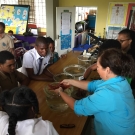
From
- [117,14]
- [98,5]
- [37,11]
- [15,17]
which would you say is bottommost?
[15,17]

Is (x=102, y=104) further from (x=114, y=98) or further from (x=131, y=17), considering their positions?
(x=131, y=17)

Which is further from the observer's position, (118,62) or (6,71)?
(6,71)

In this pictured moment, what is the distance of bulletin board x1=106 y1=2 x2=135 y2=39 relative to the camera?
16.3 feet

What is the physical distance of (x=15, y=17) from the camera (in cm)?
605

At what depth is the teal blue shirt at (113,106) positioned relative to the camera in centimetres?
96

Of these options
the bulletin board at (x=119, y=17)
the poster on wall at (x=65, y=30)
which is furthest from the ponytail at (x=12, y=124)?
the bulletin board at (x=119, y=17)

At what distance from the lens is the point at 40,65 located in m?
2.10

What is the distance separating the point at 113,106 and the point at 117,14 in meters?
4.83

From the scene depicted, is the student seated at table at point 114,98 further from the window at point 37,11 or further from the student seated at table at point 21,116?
the window at point 37,11

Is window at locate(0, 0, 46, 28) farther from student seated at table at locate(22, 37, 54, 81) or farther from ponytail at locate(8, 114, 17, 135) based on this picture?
ponytail at locate(8, 114, 17, 135)

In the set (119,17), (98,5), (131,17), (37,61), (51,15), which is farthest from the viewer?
(51,15)

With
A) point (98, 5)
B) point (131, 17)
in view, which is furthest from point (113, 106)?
point (98, 5)

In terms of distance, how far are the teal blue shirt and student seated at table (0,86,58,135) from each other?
28 centimetres

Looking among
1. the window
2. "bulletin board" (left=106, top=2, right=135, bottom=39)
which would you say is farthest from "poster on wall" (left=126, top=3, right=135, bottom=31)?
the window
